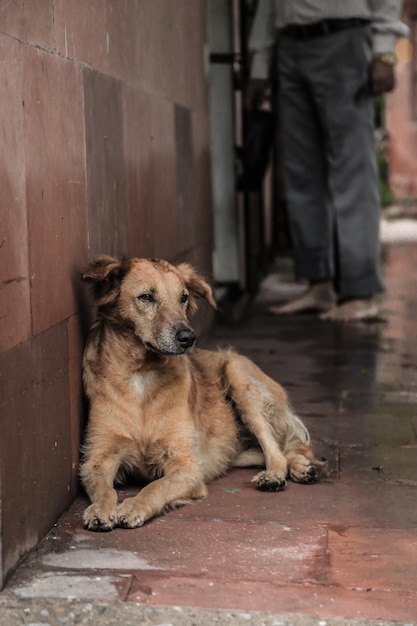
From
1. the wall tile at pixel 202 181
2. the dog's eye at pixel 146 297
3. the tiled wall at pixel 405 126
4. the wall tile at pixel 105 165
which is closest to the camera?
the dog's eye at pixel 146 297

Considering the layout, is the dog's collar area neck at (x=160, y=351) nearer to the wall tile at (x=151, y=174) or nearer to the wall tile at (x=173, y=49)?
the wall tile at (x=151, y=174)

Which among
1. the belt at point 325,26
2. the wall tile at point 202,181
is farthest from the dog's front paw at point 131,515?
the belt at point 325,26

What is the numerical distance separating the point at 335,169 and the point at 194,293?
13.1 ft

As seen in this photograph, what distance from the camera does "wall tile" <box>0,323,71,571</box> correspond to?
3.72m

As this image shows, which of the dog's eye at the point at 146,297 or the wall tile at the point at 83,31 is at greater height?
the wall tile at the point at 83,31

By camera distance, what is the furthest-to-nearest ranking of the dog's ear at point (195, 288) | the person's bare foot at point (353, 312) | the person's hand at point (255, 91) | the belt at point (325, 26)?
1. the person's hand at point (255, 91)
2. the person's bare foot at point (353, 312)
3. the belt at point (325, 26)
4. the dog's ear at point (195, 288)

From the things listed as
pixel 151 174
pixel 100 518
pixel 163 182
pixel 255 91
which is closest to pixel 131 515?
pixel 100 518

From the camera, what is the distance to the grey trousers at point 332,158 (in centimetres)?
848

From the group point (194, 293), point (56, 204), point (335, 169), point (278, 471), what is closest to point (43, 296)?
point (56, 204)

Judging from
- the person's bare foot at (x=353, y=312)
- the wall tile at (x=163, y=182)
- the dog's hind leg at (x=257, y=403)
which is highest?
the wall tile at (x=163, y=182)

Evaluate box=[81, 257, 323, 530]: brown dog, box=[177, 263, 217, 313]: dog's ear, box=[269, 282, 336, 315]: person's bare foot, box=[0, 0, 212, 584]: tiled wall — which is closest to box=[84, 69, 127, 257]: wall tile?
box=[0, 0, 212, 584]: tiled wall

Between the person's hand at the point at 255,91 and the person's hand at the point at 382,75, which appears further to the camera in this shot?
the person's hand at the point at 255,91

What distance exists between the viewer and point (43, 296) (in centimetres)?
416

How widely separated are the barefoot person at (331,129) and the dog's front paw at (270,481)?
424cm
